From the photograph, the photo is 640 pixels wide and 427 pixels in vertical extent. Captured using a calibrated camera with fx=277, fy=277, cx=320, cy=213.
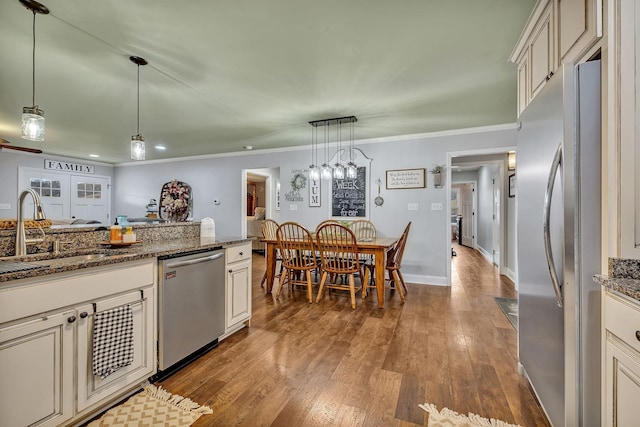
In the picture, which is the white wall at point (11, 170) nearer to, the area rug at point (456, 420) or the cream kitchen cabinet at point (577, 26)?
the area rug at point (456, 420)

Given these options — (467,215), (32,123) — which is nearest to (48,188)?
(32,123)

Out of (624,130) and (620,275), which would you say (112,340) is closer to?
(620,275)

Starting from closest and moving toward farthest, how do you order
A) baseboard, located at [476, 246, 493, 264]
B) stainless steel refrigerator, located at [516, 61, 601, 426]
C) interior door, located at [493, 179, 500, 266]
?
stainless steel refrigerator, located at [516, 61, 601, 426], interior door, located at [493, 179, 500, 266], baseboard, located at [476, 246, 493, 264]

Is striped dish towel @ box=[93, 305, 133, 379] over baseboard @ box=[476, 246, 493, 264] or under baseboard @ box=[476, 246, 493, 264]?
over

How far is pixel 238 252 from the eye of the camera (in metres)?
2.46

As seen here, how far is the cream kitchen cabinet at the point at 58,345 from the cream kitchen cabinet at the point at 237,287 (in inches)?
30.2

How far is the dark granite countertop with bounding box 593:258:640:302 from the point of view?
0.96 metres

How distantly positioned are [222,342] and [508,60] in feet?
10.6

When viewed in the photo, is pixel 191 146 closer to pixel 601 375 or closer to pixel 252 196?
pixel 252 196

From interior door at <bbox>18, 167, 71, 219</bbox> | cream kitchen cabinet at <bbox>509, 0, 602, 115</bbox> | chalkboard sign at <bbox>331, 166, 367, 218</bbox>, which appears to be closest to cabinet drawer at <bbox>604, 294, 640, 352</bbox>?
cream kitchen cabinet at <bbox>509, 0, 602, 115</bbox>

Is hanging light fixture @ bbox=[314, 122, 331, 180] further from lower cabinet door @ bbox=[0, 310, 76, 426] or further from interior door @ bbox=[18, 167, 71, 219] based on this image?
interior door @ bbox=[18, 167, 71, 219]

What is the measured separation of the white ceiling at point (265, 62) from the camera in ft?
5.49

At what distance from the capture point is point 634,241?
A: 99cm

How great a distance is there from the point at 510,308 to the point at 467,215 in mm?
6697
